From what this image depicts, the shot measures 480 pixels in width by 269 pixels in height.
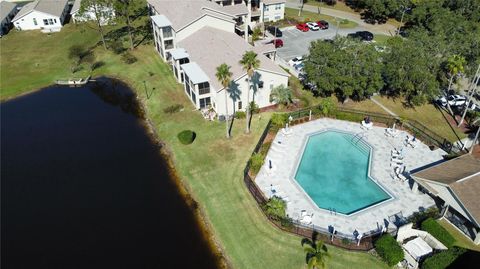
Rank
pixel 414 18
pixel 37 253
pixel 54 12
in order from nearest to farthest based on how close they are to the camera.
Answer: pixel 37 253
pixel 414 18
pixel 54 12

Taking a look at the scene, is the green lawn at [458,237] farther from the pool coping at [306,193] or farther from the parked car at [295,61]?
the parked car at [295,61]

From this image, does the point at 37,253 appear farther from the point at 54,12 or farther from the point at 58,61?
the point at 54,12

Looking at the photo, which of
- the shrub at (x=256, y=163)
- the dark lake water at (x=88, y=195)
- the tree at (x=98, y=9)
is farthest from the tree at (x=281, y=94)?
the tree at (x=98, y=9)

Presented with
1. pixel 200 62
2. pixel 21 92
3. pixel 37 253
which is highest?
pixel 200 62

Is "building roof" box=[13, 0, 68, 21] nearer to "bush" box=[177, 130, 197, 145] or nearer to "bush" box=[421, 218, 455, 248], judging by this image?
"bush" box=[177, 130, 197, 145]

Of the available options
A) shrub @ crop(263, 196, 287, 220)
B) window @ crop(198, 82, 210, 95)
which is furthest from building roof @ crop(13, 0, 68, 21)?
shrub @ crop(263, 196, 287, 220)

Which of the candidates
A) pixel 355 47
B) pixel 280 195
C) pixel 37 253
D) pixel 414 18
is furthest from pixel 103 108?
pixel 414 18
